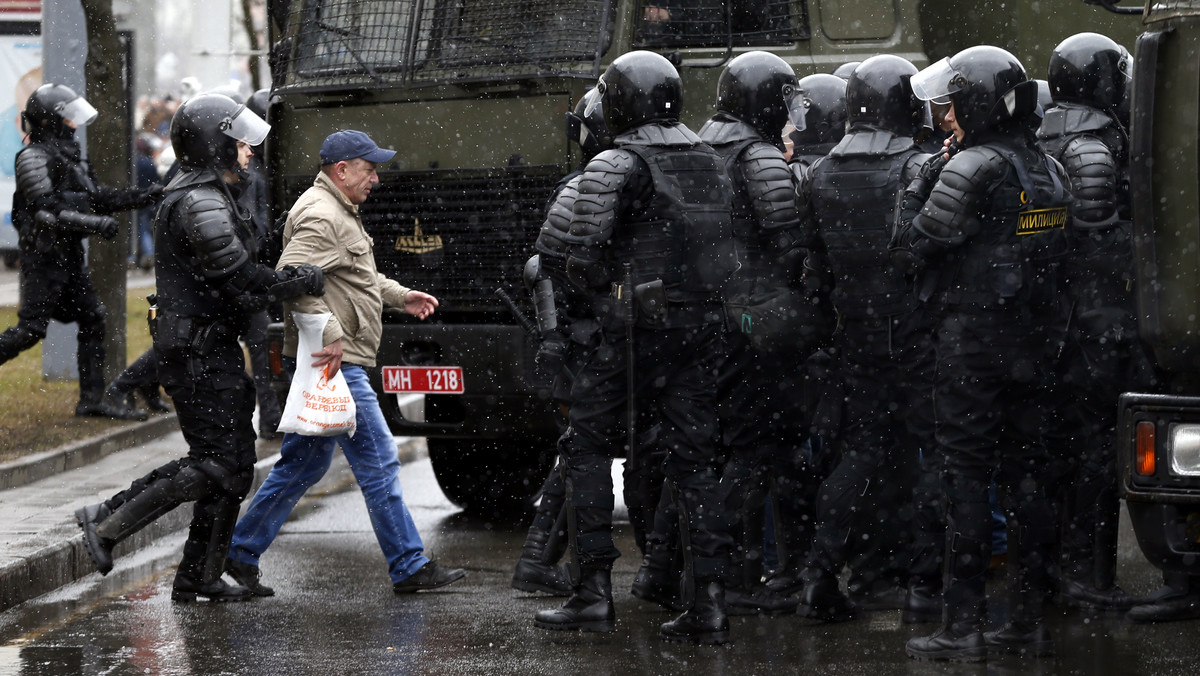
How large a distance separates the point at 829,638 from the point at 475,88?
329cm

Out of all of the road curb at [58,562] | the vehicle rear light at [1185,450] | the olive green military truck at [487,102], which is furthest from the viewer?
the olive green military truck at [487,102]

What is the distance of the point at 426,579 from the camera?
696 centimetres

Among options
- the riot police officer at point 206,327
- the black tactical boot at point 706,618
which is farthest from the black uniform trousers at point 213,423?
the black tactical boot at point 706,618

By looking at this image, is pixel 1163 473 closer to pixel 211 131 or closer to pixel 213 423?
pixel 213 423

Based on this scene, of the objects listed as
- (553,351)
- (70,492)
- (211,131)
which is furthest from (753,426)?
(70,492)

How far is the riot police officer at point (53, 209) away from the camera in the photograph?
403 inches

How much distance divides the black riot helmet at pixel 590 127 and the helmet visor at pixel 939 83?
1.33 meters

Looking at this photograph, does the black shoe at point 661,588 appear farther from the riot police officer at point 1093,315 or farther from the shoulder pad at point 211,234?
the shoulder pad at point 211,234

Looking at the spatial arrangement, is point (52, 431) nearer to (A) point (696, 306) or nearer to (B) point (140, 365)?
(B) point (140, 365)

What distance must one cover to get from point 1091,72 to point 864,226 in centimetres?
121

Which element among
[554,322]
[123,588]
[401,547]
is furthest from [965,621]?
[123,588]

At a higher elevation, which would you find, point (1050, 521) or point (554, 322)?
point (554, 322)

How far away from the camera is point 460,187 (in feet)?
26.3

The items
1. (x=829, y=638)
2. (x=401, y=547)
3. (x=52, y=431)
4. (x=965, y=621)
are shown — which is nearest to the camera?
(x=965, y=621)
